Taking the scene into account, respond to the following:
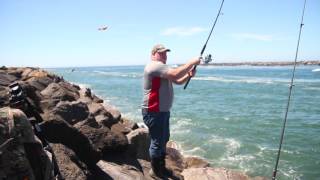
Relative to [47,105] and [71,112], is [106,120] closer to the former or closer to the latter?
[71,112]

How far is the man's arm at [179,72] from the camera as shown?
16.0 ft

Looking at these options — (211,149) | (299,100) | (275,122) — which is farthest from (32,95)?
(299,100)

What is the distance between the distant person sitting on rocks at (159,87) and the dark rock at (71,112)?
7.25ft

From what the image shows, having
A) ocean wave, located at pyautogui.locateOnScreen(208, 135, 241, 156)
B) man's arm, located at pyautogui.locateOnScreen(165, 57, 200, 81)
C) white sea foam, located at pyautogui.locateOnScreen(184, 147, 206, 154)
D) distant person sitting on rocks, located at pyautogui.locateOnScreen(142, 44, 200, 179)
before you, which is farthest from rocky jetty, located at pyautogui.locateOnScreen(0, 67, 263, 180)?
ocean wave, located at pyautogui.locateOnScreen(208, 135, 241, 156)

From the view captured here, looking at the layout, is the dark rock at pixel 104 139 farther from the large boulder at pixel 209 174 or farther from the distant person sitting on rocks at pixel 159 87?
the large boulder at pixel 209 174

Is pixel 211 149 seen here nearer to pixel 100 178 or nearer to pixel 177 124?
pixel 177 124

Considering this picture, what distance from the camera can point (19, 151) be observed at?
3184 millimetres

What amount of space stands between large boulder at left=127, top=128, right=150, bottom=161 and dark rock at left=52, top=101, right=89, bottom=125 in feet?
3.10

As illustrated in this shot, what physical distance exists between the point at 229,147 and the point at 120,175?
25.2 feet

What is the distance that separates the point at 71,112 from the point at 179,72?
9.71ft

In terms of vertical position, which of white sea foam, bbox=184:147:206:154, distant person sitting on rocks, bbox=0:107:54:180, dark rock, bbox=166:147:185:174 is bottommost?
white sea foam, bbox=184:147:206:154

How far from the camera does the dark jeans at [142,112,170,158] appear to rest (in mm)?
5141

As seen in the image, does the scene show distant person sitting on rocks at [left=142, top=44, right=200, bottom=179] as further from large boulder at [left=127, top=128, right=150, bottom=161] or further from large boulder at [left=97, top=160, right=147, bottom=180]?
large boulder at [left=127, top=128, right=150, bottom=161]

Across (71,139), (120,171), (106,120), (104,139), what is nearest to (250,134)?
(106,120)
